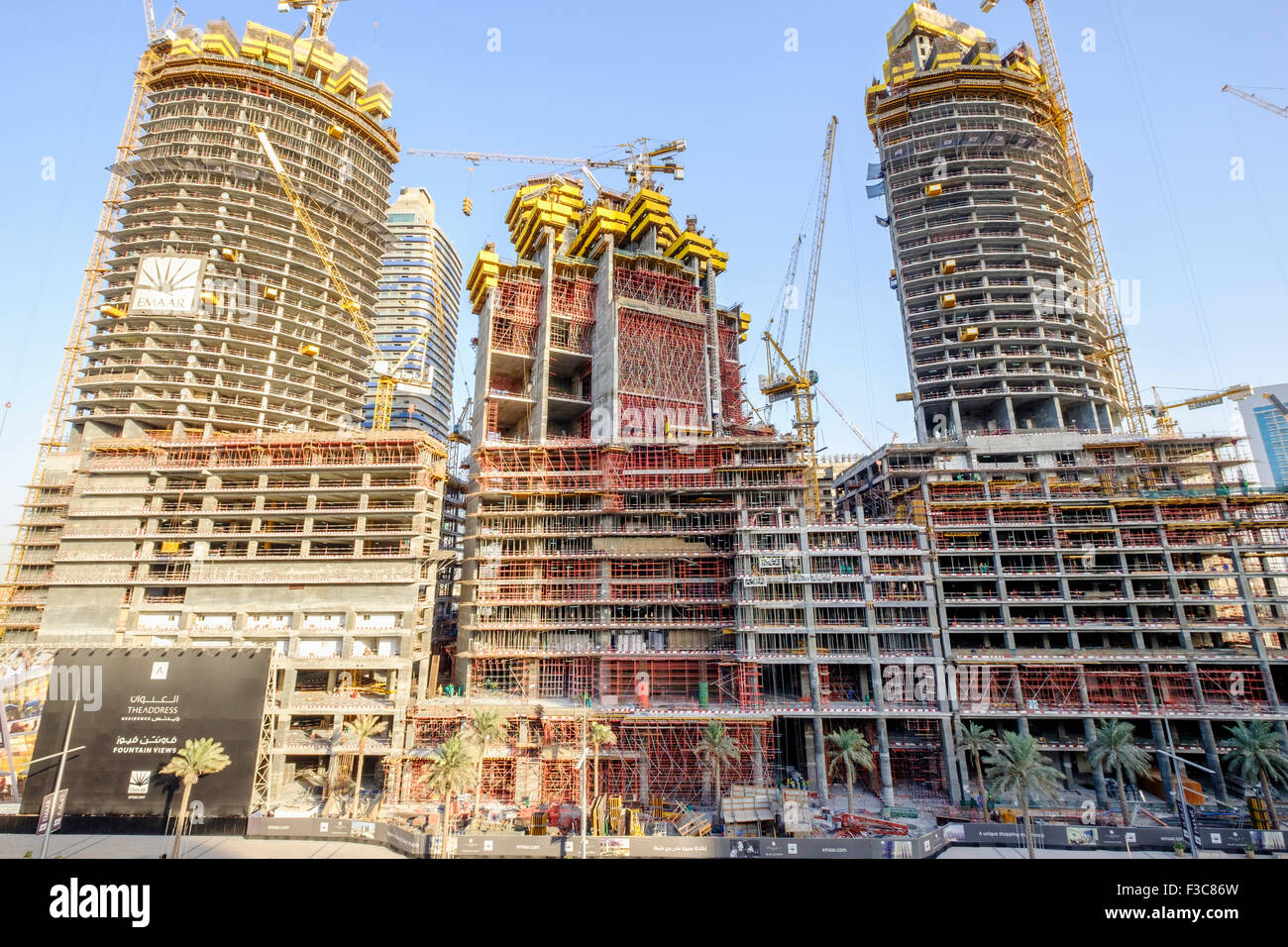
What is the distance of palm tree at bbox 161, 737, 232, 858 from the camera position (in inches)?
1679

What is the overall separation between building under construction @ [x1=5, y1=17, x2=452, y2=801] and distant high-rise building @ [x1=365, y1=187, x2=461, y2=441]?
43.1 meters

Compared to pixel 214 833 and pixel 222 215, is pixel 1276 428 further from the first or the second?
pixel 222 215

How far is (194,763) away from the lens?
4303 centimetres

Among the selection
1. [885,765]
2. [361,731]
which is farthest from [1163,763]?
[361,731]

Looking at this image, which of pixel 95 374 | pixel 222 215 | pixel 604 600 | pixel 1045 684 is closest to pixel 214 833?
pixel 604 600

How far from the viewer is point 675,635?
206ft

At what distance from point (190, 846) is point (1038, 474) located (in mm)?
86394

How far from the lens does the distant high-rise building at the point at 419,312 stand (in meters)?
140

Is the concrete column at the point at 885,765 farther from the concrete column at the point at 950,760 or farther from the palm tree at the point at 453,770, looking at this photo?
the palm tree at the point at 453,770

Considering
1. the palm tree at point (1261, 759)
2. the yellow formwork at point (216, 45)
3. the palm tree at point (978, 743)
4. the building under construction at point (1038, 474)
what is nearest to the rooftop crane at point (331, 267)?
the yellow formwork at point (216, 45)

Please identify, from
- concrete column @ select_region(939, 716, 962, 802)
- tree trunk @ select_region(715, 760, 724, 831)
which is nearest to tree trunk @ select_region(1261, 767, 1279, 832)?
concrete column @ select_region(939, 716, 962, 802)

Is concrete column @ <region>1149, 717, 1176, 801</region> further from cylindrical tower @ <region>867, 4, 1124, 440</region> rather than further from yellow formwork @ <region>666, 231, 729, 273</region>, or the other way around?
yellow formwork @ <region>666, 231, 729, 273</region>
